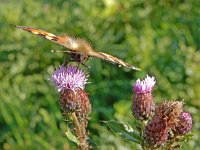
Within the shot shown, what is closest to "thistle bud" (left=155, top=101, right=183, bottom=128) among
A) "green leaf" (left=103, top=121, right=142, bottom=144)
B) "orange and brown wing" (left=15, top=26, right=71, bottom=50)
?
"green leaf" (left=103, top=121, right=142, bottom=144)

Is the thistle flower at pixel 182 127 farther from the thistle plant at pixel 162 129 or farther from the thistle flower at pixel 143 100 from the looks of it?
the thistle flower at pixel 143 100

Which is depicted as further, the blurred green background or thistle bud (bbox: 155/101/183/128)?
the blurred green background

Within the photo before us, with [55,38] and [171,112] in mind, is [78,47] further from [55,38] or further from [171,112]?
[171,112]

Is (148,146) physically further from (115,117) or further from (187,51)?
(187,51)

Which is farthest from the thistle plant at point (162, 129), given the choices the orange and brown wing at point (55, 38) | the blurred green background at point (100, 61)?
the blurred green background at point (100, 61)

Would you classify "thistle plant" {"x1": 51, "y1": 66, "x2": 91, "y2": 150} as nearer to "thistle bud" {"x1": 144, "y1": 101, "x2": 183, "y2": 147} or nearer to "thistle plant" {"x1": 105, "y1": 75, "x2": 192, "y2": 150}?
"thistle plant" {"x1": 105, "y1": 75, "x2": 192, "y2": 150}

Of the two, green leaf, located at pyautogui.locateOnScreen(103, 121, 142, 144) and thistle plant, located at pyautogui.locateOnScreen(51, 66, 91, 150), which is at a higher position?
thistle plant, located at pyautogui.locateOnScreen(51, 66, 91, 150)

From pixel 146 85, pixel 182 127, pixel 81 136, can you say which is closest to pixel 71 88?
pixel 81 136
